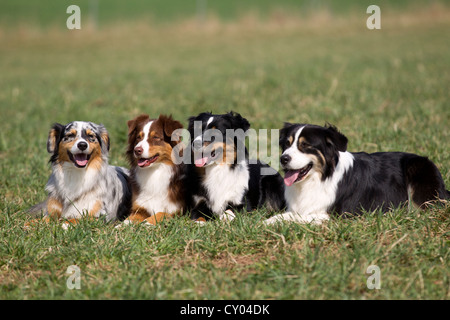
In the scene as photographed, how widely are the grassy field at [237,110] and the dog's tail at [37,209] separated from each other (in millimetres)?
232

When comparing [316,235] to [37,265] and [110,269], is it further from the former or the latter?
[37,265]

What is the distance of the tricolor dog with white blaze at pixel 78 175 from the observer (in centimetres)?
567

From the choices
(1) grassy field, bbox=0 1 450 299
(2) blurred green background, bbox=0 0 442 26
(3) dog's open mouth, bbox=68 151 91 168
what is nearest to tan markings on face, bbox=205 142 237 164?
(1) grassy field, bbox=0 1 450 299

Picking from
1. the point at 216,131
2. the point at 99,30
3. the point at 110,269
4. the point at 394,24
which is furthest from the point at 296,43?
the point at 110,269

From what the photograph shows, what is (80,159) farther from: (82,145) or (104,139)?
(104,139)

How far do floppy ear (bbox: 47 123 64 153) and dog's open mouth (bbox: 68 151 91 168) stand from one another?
0.26 m

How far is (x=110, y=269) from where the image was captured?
176 inches

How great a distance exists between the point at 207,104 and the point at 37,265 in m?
7.34

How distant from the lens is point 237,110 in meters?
10.8

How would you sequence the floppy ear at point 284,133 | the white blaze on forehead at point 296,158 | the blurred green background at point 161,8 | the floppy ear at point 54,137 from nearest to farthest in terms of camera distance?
the white blaze on forehead at point 296,158 → the floppy ear at point 284,133 → the floppy ear at point 54,137 → the blurred green background at point 161,8

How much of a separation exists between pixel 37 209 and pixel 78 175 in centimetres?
79

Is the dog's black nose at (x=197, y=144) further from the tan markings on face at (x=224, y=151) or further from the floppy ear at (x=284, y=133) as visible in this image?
the floppy ear at (x=284, y=133)

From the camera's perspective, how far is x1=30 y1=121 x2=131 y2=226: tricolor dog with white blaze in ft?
18.6

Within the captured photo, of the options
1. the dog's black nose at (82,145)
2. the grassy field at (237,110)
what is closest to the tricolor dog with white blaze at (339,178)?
the grassy field at (237,110)
